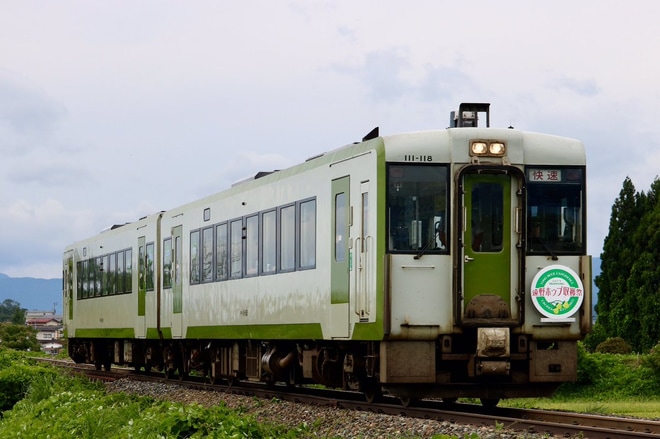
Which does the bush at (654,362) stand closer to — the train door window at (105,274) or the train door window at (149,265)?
the train door window at (149,265)

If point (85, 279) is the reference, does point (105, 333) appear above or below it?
below

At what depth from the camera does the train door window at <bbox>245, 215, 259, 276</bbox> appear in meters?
17.5

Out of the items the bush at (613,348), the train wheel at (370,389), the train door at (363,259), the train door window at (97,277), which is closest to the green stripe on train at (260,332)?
the train wheel at (370,389)

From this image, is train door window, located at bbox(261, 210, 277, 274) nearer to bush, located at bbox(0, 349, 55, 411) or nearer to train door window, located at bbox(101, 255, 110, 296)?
bush, located at bbox(0, 349, 55, 411)

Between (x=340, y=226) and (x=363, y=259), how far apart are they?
948 millimetres

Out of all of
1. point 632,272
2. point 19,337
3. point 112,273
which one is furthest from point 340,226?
point 19,337

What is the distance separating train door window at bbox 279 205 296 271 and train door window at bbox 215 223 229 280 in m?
2.61

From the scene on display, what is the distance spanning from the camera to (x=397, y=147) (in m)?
13.2

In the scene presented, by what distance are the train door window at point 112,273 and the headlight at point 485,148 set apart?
50.3ft

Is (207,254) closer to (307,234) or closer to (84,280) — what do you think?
(307,234)

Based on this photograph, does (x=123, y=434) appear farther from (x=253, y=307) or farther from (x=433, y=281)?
(x=253, y=307)

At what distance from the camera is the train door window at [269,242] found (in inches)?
663

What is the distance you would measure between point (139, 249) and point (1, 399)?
438cm

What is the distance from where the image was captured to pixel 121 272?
2658 cm
